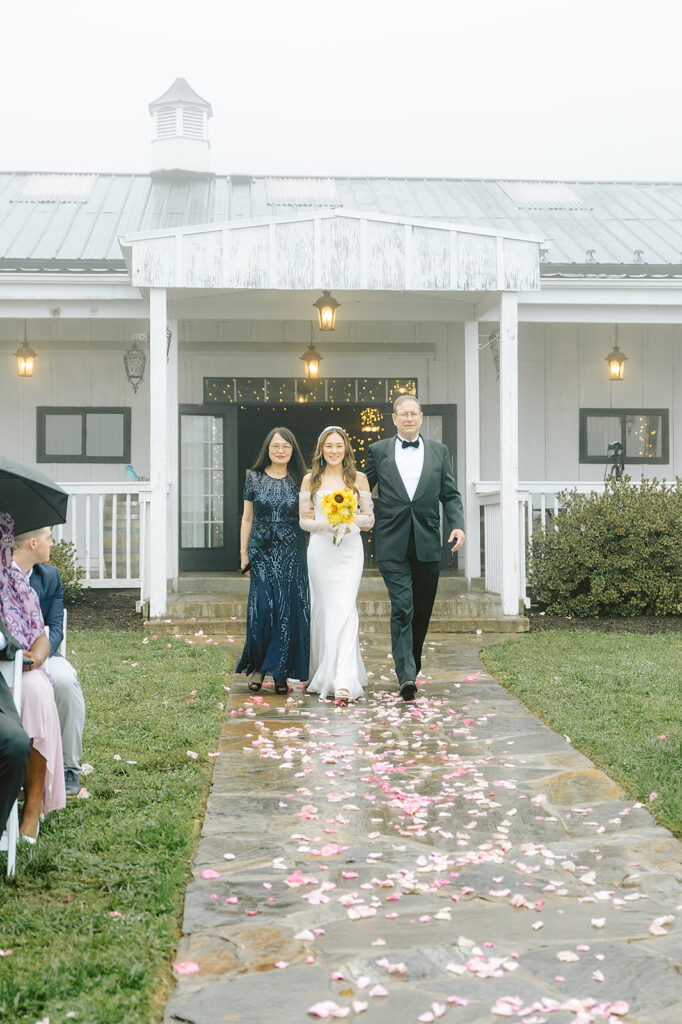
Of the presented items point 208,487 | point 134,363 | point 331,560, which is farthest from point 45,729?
point 134,363

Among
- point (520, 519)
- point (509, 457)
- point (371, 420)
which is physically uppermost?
point (371, 420)

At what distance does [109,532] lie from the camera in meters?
12.6

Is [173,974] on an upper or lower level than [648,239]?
lower

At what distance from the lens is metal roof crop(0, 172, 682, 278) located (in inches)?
516

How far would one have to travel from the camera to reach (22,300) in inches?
450

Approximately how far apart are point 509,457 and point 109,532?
16.8 feet

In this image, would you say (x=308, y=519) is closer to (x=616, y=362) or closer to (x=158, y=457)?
(x=158, y=457)

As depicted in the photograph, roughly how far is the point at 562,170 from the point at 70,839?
63.5m

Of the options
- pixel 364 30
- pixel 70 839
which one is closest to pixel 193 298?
pixel 70 839

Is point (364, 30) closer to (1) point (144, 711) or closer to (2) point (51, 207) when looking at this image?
(2) point (51, 207)

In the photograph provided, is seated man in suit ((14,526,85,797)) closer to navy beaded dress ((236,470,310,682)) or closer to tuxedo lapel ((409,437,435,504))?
navy beaded dress ((236,470,310,682))

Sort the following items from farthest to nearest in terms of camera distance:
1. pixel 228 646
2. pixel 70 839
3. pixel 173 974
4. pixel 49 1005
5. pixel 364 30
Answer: pixel 364 30 → pixel 228 646 → pixel 70 839 → pixel 173 974 → pixel 49 1005

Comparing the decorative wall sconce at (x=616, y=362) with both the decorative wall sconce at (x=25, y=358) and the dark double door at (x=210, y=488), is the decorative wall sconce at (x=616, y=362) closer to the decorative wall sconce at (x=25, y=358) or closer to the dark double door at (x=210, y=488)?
the dark double door at (x=210, y=488)

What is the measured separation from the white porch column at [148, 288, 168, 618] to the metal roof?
2375 mm
